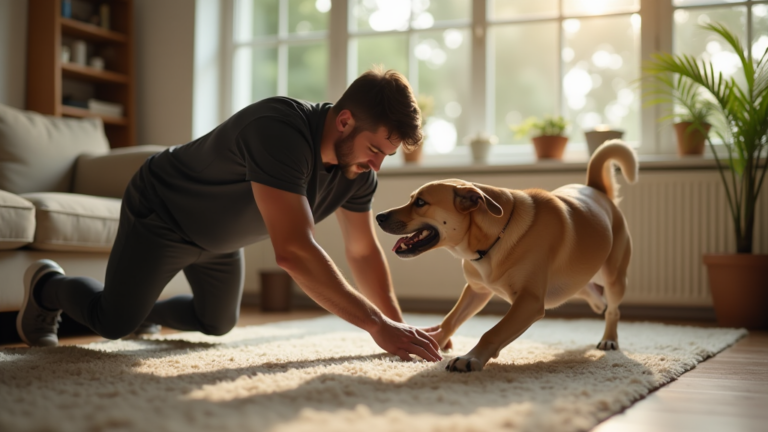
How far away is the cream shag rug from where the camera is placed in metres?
1.13

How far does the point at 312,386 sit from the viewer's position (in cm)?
142

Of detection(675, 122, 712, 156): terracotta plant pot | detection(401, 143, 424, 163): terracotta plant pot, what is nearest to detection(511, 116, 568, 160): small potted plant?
detection(675, 122, 712, 156): terracotta plant pot

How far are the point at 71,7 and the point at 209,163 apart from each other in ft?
10.4

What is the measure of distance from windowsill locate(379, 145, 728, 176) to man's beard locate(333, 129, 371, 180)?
7.06 feet

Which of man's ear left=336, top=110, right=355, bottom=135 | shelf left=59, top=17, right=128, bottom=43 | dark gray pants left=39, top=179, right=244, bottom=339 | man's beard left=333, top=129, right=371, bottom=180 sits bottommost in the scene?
dark gray pants left=39, top=179, right=244, bottom=339

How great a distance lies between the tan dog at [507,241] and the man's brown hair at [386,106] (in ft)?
0.74

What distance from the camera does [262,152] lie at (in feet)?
5.47

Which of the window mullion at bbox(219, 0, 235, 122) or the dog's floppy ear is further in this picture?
the window mullion at bbox(219, 0, 235, 122)

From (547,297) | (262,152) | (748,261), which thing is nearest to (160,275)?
(262,152)

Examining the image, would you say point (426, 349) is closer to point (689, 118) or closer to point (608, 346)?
point (608, 346)

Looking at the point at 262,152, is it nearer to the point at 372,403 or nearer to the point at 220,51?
the point at 372,403

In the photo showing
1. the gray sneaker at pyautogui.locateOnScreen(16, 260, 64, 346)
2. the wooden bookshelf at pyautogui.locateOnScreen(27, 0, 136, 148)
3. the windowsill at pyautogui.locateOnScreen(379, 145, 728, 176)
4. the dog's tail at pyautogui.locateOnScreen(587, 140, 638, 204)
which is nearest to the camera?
the gray sneaker at pyautogui.locateOnScreen(16, 260, 64, 346)

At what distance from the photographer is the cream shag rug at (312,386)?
3.72ft

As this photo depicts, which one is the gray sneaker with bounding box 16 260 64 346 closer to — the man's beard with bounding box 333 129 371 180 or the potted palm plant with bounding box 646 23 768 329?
the man's beard with bounding box 333 129 371 180
